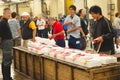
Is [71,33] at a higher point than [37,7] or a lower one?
lower

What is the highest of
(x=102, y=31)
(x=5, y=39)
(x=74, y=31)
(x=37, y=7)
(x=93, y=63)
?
(x=37, y=7)

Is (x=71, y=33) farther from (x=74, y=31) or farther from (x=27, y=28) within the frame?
(x=27, y=28)

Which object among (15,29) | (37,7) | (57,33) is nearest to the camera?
(57,33)


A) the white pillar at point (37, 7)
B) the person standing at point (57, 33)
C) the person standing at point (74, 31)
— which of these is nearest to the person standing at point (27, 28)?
the person standing at point (57, 33)

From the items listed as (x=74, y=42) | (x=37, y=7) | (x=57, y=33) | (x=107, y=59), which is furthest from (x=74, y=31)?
(x=37, y=7)

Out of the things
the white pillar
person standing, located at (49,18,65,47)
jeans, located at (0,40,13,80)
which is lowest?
jeans, located at (0,40,13,80)

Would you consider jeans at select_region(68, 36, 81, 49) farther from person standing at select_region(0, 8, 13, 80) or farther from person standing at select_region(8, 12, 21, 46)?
person standing at select_region(8, 12, 21, 46)

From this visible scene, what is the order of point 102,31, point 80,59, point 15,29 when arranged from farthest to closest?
point 15,29, point 102,31, point 80,59

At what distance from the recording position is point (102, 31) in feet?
20.0

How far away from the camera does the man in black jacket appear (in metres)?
6.00

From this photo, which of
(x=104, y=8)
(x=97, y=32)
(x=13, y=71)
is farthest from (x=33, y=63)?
(x=104, y=8)

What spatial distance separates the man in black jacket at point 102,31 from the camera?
6004 mm

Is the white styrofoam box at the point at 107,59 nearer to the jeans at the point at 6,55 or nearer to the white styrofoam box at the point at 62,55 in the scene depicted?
the white styrofoam box at the point at 62,55

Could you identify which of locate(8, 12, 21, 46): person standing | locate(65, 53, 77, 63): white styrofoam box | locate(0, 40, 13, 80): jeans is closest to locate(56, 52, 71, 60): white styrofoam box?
locate(65, 53, 77, 63): white styrofoam box
